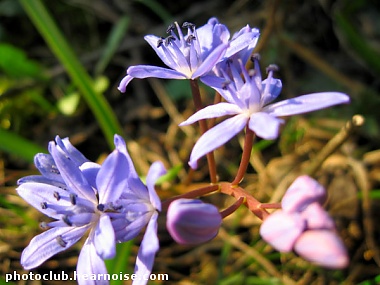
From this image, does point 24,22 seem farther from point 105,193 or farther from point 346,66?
point 105,193

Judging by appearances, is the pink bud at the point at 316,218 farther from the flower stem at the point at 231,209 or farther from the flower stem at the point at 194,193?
the flower stem at the point at 194,193

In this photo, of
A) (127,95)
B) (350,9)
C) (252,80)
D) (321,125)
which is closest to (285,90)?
(321,125)

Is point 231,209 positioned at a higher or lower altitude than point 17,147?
lower

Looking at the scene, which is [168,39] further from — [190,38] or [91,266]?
[91,266]

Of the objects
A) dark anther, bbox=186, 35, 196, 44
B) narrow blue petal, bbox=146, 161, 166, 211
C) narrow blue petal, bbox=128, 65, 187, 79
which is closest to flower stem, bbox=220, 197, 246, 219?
narrow blue petal, bbox=146, 161, 166, 211

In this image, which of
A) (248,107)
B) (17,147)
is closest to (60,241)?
(248,107)

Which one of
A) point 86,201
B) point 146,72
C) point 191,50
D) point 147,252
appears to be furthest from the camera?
point 191,50
